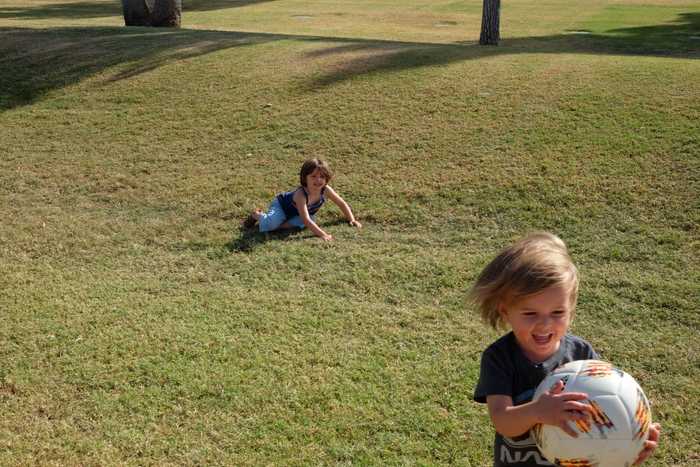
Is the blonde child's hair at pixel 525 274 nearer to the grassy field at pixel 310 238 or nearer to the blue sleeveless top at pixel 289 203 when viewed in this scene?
the grassy field at pixel 310 238

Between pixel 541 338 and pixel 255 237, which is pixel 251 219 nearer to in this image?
pixel 255 237

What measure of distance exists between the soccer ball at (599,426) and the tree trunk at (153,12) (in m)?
15.6

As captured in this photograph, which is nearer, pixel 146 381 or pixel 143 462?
pixel 143 462

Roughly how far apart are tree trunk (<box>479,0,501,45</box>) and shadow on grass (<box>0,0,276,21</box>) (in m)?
12.9

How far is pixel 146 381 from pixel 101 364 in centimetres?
37

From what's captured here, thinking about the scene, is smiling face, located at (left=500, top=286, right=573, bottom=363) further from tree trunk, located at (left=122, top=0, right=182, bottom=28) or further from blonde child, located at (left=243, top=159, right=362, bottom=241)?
tree trunk, located at (left=122, top=0, right=182, bottom=28)

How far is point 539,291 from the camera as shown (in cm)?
223

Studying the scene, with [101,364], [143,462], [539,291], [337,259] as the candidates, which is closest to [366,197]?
[337,259]

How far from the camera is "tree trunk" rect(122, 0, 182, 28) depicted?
16.2 metres

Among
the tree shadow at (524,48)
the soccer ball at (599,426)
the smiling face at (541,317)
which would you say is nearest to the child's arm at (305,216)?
the tree shadow at (524,48)

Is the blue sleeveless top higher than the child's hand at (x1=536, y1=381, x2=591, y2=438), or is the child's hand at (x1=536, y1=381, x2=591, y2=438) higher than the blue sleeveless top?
the child's hand at (x1=536, y1=381, x2=591, y2=438)

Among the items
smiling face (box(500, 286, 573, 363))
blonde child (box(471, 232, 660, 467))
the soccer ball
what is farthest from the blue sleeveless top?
the soccer ball

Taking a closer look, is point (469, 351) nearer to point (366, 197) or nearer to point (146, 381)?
point (146, 381)

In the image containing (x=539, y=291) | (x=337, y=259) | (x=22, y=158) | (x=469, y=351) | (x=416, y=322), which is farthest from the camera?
(x=22, y=158)
